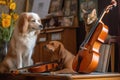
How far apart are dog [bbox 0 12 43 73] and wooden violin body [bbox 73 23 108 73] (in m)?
0.76

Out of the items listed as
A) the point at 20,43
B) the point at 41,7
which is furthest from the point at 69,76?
the point at 41,7

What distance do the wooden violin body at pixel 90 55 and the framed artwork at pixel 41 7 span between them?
1484mm

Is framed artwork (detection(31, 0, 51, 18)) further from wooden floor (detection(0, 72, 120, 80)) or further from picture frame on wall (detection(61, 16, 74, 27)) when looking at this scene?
wooden floor (detection(0, 72, 120, 80))

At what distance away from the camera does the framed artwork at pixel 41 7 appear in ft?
10.3

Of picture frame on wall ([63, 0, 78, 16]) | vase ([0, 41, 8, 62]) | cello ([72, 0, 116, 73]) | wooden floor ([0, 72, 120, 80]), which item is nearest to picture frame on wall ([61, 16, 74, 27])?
picture frame on wall ([63, 0, 78, 16])

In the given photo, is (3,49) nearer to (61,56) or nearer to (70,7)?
(61,56)

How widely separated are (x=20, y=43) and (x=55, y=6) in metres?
0.79

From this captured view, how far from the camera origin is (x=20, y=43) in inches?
91.8

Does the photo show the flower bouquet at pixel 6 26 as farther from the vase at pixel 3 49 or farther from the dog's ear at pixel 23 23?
the dog's ear at pixel 23 23

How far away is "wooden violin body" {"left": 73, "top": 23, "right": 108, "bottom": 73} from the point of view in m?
1.67

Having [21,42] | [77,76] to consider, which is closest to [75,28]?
[21,42]

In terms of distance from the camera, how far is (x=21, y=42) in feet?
7.66

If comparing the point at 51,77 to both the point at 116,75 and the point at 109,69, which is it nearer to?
the point at 116,75

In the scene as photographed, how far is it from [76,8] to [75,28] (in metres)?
0.20
